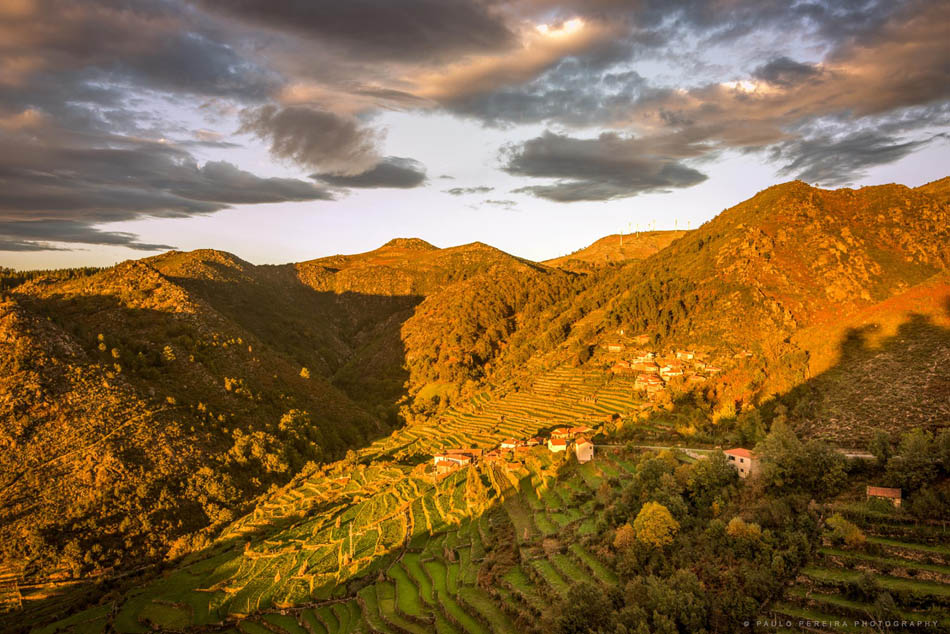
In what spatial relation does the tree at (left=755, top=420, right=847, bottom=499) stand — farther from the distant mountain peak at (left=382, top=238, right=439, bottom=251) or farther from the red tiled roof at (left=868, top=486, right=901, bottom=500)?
the distant mountain peak at (left=382, top=238, right=439, bottom=251)

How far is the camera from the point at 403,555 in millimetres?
31703

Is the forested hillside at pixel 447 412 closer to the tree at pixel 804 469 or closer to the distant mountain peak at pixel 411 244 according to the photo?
the tree at pixel 804 469

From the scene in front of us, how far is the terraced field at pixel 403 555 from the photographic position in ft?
74.4

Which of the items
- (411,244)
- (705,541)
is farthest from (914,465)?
(411,244)

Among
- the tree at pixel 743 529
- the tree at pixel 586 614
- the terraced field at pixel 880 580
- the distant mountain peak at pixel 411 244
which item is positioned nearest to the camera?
the terraced field at pixel 880 580

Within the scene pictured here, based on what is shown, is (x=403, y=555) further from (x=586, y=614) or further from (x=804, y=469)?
(x=804, y=469)

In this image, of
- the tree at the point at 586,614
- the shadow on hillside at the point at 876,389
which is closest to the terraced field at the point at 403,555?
the tree at the point at 586,614

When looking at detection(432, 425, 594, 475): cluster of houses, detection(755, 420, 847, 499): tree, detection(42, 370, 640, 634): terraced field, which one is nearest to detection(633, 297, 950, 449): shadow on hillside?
detection(755, 420, 847, 499): tree

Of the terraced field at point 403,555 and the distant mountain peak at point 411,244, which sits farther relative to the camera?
the distant mountain peak at point 411,244

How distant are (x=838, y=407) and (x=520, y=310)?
79.6m

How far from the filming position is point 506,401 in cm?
6216

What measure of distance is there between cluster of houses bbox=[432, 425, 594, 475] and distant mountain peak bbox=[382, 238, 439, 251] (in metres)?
127

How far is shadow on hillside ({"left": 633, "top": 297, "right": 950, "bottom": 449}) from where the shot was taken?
67.5 feet

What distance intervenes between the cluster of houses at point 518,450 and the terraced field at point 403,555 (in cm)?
88
